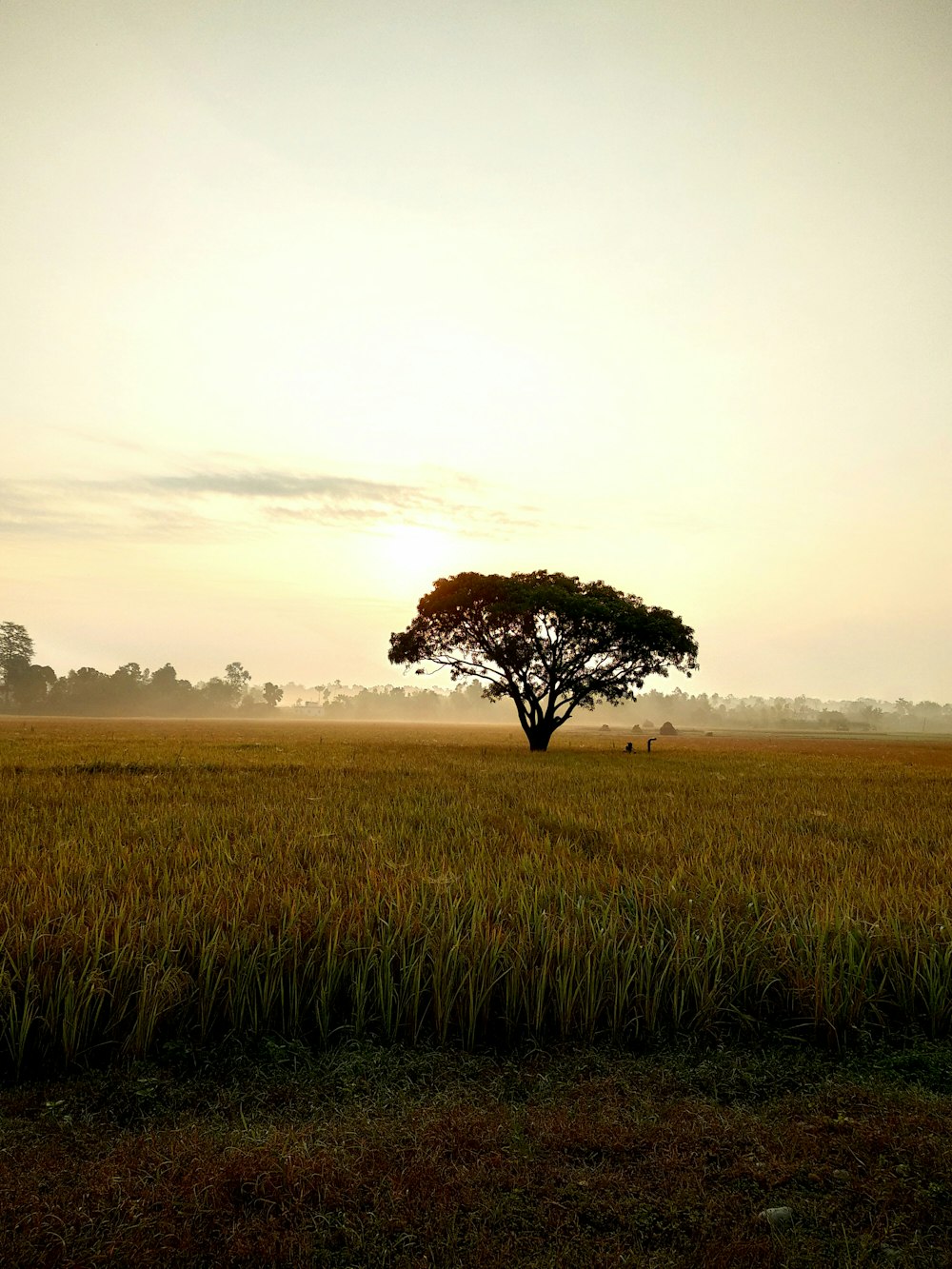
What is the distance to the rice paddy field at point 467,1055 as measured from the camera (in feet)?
7.12

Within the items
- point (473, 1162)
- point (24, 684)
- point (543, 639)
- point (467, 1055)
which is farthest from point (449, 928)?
point (24, 684)

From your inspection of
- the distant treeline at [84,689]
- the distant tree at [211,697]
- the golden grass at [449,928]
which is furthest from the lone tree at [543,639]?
the distant tree at [211,697]

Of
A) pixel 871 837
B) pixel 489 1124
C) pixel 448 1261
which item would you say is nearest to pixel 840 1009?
pixel 489 1124

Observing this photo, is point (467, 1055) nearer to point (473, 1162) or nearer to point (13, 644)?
point (473, 1162)

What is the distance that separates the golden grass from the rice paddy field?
27 millimetres

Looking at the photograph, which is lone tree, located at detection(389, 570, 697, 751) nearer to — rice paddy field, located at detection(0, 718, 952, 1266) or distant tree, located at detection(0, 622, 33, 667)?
rice paddy field, located at detection(0, 718, 952, 1266)

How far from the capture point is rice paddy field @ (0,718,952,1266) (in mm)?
2170

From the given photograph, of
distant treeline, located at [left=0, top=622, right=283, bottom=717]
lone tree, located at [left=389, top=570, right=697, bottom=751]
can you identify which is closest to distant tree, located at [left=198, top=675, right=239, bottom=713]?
distant treeline, located at [left=0, top=622, right=283, bottom=717]

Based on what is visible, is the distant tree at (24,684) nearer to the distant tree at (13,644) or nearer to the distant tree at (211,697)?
the distant tree at (13,644)

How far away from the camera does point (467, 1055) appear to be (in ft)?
11.5

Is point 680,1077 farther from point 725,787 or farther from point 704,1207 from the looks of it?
point 725,787

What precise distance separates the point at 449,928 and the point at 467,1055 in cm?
81

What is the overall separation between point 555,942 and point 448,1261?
86.8 inches

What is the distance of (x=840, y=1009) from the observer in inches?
151
